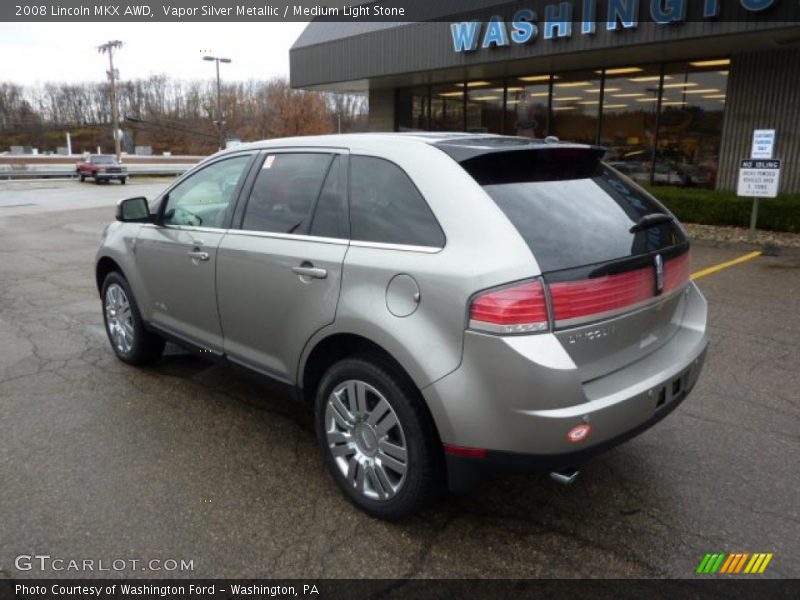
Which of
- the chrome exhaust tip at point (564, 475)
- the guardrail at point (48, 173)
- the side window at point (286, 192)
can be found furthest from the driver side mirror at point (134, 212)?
the guardrail at point (48, 173)

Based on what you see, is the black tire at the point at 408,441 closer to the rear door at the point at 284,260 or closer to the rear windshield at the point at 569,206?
the rear door at the point at 284,260

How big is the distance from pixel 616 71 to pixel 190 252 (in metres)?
12.9

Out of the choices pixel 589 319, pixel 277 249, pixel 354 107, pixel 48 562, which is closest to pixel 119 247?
pixel 277 249

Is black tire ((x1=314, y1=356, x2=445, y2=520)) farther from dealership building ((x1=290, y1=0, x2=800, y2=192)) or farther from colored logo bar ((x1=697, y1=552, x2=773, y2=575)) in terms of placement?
dealership building ((x1=290, y1=0, x2=800, y2=192))

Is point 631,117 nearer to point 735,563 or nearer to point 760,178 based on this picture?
point 760,178

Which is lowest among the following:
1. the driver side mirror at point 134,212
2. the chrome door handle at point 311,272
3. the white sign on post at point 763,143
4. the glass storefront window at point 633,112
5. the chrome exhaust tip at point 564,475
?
the chrome exhaust tip at point 564,475

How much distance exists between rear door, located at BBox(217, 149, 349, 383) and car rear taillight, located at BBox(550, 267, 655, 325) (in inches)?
39.8

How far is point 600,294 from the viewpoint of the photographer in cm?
250

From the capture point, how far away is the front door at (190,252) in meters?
3.72

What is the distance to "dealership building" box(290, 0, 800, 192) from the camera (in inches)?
428

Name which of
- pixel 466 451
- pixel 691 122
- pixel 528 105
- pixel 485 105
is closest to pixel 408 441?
pixel 466 451

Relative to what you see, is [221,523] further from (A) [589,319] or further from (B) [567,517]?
(A) [589,319]

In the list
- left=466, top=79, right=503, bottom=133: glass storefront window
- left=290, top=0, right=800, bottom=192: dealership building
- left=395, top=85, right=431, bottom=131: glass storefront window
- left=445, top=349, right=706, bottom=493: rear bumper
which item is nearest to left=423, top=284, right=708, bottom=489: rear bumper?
left=445, top=349, right=706, bottom=493: rear bumper
